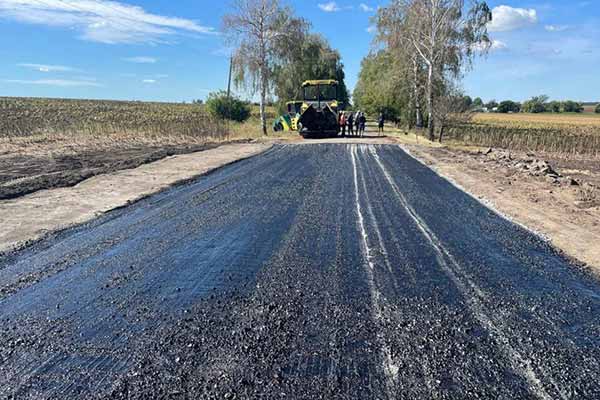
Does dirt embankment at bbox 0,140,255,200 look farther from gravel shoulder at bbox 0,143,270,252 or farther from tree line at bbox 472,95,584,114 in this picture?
tree line at bbox 472,95,584,114

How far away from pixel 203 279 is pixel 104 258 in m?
1.44

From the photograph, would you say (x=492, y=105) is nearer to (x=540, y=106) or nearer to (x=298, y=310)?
(x=540, y=106)

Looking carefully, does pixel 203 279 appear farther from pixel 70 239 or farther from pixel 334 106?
pixel 334 106

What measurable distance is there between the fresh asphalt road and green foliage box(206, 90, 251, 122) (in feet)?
Result: 97.7

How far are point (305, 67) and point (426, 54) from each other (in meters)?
14.7

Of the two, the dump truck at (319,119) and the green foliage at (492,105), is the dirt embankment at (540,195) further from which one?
the green foliage at (492,105)

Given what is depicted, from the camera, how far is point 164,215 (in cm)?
720

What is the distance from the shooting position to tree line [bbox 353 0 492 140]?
24.1 metres

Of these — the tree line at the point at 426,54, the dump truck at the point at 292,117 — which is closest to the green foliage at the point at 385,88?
the tree line at the point at 426,54

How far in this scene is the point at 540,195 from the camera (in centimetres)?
914

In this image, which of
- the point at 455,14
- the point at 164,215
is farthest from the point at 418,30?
the point at 164,215

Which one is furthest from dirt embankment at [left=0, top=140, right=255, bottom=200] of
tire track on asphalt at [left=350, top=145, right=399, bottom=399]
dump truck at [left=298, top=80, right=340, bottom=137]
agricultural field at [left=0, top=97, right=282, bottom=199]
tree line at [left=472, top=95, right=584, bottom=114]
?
tree line at [left=472, top=95, right=584, bottom=114]

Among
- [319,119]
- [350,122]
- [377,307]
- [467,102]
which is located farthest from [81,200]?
[467,102]

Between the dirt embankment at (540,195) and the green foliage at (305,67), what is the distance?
64.7 feet
